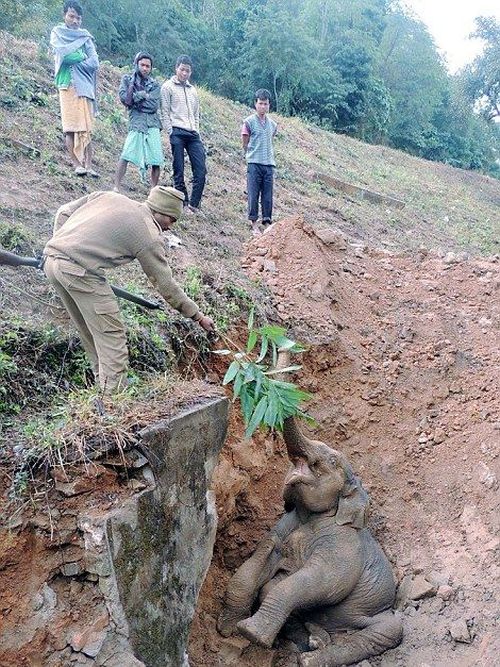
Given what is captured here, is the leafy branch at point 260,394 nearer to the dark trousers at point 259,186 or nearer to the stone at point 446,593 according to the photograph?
the stone at point 446,593

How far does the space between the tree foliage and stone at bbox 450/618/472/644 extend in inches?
900

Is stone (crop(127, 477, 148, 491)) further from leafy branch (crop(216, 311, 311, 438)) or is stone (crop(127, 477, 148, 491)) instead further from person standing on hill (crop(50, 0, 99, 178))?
person standing on hill (crop(50, 0, 99, 178))

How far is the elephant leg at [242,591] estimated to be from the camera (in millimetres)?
5125

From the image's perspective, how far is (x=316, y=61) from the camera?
2802 centimetres

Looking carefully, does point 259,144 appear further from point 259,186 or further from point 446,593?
point 446,593

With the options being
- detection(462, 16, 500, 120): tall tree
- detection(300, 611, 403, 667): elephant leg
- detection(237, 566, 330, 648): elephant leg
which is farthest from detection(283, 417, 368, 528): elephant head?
detection(462, 16, 500, 120): tall tree

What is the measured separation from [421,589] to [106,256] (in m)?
3.56

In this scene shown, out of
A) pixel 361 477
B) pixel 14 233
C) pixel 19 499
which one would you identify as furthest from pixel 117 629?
pixel 14 233

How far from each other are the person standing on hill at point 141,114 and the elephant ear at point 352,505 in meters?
4.63

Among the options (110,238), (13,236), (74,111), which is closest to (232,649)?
(110,238)

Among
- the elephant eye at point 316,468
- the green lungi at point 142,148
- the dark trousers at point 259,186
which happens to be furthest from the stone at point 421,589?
the green lungi at point 142,148

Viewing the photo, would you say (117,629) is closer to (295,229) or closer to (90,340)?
(90,340)

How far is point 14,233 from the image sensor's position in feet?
20.5

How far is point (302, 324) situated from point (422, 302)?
6.29 feet
